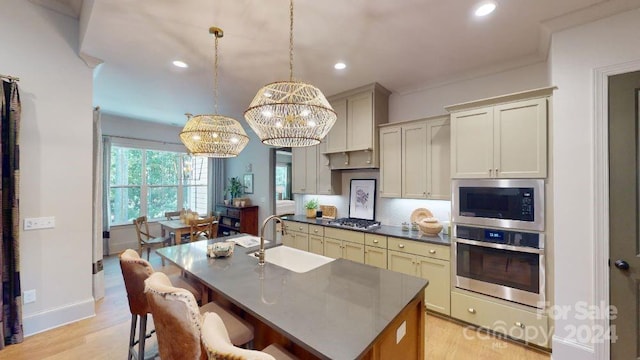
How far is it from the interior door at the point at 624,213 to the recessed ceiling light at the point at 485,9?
3.48ft

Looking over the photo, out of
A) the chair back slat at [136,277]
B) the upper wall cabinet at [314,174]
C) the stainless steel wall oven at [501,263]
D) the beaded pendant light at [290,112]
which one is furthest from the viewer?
the upper wall cabinet at [314,174]

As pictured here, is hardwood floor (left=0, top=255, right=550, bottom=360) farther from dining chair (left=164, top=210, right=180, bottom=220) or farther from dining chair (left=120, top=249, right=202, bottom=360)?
dining chair (left=164, top=210, right=180, bottom=220)

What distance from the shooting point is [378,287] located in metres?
1.59

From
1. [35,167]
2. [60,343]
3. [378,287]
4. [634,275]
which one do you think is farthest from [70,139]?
[634,275]

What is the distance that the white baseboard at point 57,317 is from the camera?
2525mm

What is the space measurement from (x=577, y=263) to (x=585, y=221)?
1.15 ft

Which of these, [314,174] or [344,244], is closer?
[344,244]

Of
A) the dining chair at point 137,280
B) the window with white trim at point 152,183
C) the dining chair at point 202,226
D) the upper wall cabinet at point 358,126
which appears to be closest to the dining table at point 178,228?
the dining chair at point 202,226

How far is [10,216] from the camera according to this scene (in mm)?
2322

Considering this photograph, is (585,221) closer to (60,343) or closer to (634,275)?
(634,275)

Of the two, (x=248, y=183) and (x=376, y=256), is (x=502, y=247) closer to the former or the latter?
(x=376, y=256)

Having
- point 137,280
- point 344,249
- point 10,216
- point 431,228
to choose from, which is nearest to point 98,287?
point 10,216

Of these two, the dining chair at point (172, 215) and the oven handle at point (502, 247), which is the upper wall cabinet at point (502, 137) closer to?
the oven handle at point (502, 247)

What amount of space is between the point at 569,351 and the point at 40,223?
503 cm
